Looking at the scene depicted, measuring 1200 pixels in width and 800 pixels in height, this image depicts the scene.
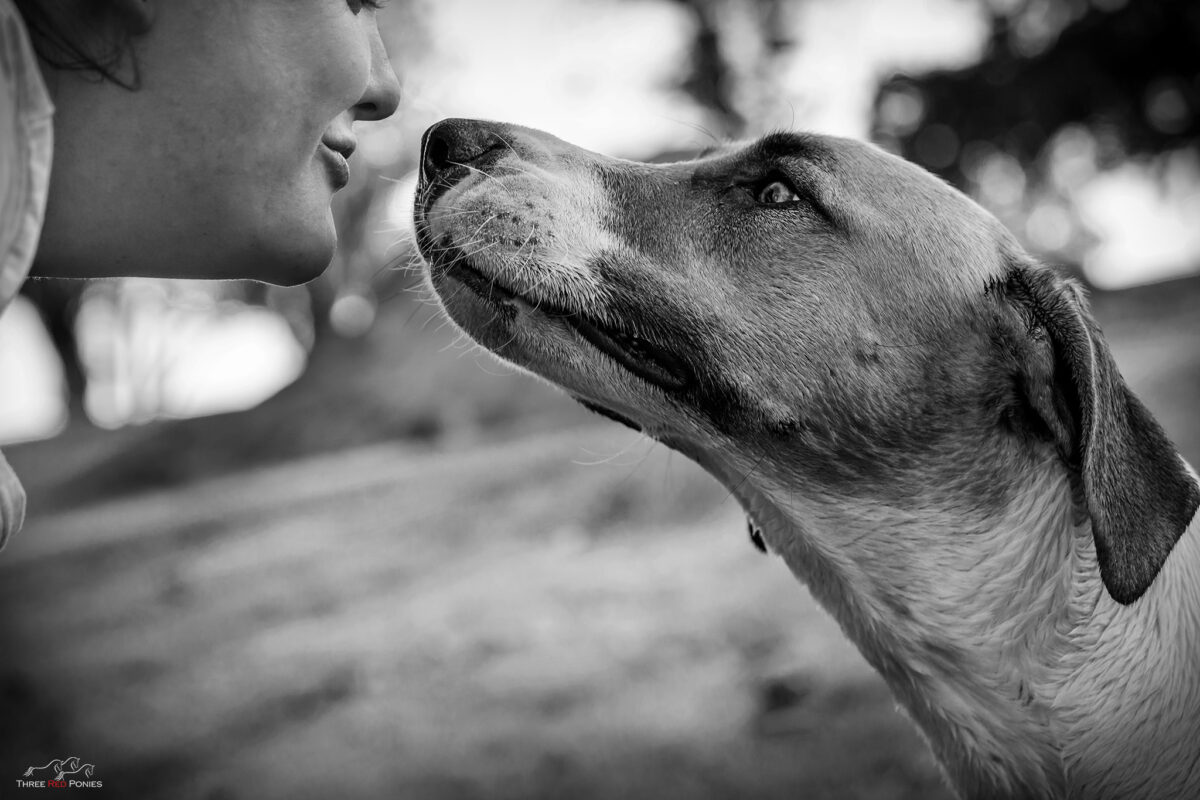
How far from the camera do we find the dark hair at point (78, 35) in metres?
1.92

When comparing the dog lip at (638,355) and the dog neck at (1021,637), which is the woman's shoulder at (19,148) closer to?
the dog lip at (638,355)

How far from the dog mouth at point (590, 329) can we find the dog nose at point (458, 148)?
0.24 meters

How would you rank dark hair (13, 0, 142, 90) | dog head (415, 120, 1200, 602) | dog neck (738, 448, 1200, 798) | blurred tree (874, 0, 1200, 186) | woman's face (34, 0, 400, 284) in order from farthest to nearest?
blurred tree (874, 0, 1200, 186)
dog head (415, 120, 1200, 602)
dog neck (738, 448, 1200, 798)
woman's face (34, 0, 400, 284)
dark hair (13, 0, 142, 90)

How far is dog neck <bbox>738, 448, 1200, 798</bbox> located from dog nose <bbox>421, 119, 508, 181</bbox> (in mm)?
1265

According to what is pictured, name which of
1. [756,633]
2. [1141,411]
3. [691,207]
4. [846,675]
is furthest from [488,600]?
[1141,411]

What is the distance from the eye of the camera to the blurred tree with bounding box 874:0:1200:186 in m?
17.1

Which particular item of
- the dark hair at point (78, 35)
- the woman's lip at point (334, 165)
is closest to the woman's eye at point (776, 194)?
the woman's lip at point (334, 165)

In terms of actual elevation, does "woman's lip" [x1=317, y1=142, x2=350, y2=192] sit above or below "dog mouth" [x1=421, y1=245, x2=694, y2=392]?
above

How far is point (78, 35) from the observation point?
1.95 meters

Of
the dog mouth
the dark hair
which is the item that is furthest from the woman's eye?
the dark hair

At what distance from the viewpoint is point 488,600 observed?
623 centimetres

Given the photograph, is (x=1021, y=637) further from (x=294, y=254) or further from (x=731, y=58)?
(x=731, y=58)

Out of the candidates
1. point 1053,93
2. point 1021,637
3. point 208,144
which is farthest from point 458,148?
point 1053,93

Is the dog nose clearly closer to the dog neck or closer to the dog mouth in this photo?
the dog mouth
